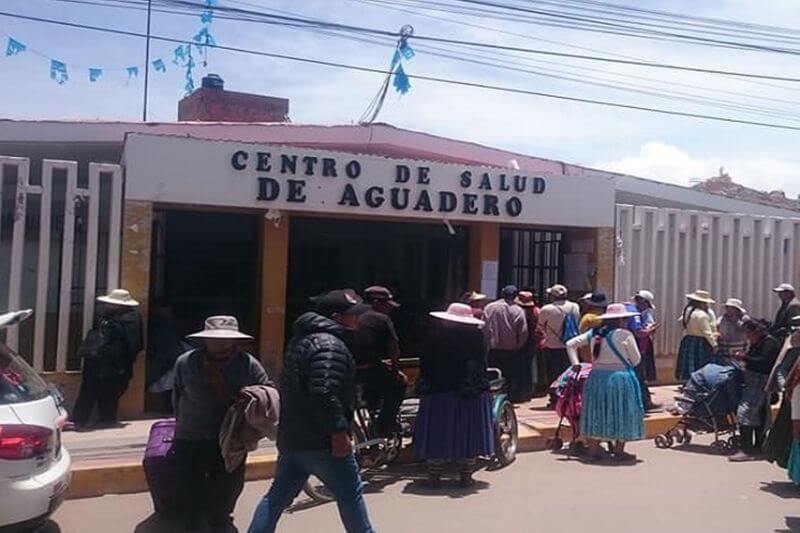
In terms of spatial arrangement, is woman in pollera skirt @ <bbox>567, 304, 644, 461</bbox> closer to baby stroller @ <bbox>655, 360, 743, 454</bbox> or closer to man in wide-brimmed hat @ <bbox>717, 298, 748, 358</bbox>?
baby stroller @ <bbox>655, 360, 743, 454</bbox>

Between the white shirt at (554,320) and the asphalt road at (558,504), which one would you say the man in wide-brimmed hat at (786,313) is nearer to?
the white shirt at (554,320)

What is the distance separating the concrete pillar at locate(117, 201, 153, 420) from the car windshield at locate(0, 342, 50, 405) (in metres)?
4.11

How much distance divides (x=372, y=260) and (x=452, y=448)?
17.2 ft

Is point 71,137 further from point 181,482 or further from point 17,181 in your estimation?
point 181,482

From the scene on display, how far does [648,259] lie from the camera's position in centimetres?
1299

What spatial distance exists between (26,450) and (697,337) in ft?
28.5

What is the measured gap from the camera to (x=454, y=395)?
24.5 ft

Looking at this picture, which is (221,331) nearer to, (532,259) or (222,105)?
(532,259)

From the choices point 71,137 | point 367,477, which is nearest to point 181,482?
point 367,477

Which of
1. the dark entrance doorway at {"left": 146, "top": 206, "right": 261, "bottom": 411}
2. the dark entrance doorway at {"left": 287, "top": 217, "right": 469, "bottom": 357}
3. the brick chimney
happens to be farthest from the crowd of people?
the brick chimney

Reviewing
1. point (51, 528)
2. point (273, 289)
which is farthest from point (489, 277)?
point (51, 528)

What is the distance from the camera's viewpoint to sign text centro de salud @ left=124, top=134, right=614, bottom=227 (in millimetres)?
9555

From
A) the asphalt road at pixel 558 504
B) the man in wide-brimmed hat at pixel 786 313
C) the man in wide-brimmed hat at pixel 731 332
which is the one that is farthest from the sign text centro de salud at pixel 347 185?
the asphalt road at pixel 558 504

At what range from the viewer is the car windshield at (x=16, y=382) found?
4988 millimetres
